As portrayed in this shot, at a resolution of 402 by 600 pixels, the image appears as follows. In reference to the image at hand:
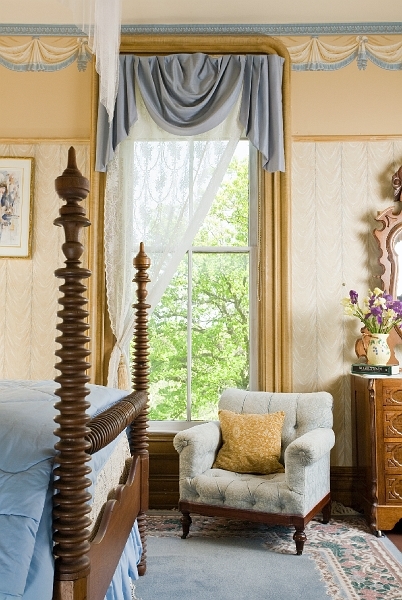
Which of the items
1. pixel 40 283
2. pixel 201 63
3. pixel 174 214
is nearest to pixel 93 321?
pixel 40 283

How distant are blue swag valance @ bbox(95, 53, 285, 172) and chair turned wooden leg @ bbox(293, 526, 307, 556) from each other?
2383mm

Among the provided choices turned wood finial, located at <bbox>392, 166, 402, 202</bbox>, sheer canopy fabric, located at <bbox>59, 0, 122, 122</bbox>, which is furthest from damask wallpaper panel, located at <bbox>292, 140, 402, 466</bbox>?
sheer canopy fabric, located at <bbox>59, 0, 122, 122</bbox>

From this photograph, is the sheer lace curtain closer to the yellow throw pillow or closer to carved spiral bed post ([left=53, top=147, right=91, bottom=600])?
the yellow throw pillow

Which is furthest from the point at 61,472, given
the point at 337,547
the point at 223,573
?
the point at 337,547

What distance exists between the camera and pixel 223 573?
306cm

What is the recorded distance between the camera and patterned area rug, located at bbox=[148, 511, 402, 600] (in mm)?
2893

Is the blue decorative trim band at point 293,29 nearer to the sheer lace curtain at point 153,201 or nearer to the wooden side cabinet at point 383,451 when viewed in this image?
the sheer lace curtain at point 153,201

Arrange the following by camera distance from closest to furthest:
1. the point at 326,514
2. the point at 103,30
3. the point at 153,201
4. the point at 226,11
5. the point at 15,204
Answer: the point at 103,30 < the point at 326,514 < the point at 226,11 < the point at 153,201 < the point at 15,204

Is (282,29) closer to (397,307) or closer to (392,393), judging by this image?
(397,307)

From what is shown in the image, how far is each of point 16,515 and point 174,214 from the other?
125 inches

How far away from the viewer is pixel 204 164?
4.40m

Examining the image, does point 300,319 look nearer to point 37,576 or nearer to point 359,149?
point 359,149

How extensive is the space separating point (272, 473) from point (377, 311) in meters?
1.25

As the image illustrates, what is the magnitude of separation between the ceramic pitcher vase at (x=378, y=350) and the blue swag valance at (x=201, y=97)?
1.34 meters
